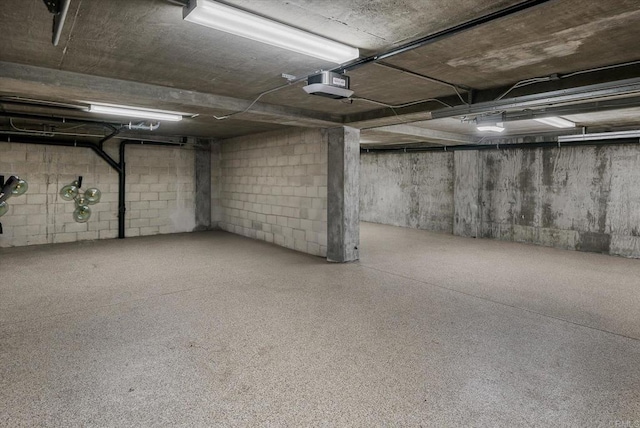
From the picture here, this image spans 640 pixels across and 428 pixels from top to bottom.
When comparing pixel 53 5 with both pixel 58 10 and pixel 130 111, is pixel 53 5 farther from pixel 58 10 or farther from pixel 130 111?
pixel 130 111

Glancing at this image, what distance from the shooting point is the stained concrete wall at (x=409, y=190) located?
9250mm

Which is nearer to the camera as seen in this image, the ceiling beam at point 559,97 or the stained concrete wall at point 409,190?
the ceiling beam at point 559,97

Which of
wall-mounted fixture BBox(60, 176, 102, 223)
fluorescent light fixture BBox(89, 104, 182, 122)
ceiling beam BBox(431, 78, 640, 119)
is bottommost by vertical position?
wall-mounted fixture BBox(60, 176, 102, 223)

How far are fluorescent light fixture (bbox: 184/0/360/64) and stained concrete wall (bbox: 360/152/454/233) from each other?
713 centimetres

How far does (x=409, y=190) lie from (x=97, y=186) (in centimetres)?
734

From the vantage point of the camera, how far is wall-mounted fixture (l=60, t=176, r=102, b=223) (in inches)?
288

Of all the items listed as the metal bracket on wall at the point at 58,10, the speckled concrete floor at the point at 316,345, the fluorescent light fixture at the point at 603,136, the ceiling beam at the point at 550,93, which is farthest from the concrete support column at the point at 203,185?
the fluorescent light fixture at the point at 603,136

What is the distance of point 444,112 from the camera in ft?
14.1

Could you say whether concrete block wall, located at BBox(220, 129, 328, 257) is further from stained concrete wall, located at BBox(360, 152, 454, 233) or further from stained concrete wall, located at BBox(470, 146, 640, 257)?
stained concrete wall, located at BBox(470, 146, 640, 257)

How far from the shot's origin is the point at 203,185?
29.6 ft

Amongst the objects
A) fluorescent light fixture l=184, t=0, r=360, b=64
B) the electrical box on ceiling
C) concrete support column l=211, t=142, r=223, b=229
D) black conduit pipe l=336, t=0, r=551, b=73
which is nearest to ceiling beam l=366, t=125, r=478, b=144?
the electrical box on ceiling

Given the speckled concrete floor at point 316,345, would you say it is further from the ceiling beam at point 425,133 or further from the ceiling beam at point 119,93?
the ceiling beam at point 425,133

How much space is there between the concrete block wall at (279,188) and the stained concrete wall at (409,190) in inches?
163

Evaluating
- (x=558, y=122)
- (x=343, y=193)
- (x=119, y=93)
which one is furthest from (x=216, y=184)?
(x=558, y=122)
